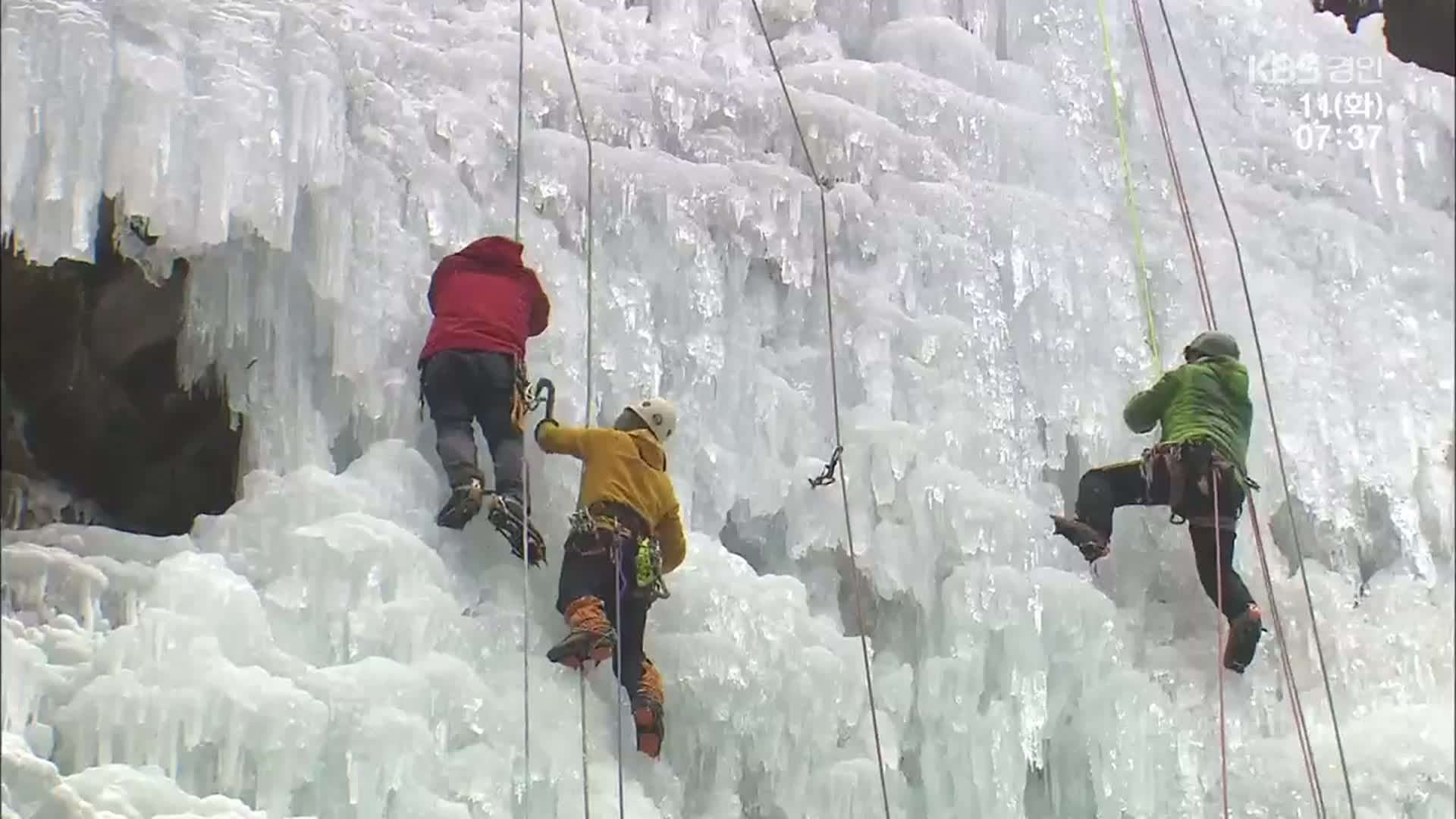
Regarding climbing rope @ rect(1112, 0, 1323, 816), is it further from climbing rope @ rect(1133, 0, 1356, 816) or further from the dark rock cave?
the dark rock cave

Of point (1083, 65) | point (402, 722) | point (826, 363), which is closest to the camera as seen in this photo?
point (402, 722)

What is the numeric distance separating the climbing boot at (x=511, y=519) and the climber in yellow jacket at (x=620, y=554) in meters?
0.10

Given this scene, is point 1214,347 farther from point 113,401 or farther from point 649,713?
point 113,401

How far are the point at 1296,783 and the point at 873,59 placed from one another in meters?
2.39

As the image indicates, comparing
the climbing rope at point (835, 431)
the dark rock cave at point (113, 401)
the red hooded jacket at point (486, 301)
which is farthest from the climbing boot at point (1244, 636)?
the dark rock cave at point (113, 401)

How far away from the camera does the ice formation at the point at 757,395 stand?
283 centimetres

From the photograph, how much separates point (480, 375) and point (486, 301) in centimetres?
19

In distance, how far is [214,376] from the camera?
131 inches

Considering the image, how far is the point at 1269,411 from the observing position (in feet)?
12.7

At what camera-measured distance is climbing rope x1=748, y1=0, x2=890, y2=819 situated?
3238 mm

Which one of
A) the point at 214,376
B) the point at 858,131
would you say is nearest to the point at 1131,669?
the point at 858,131

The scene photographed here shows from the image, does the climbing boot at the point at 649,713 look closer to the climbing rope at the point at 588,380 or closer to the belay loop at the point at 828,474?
the climbing rope at the point at 588,380

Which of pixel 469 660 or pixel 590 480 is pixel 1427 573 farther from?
pixel 469 660

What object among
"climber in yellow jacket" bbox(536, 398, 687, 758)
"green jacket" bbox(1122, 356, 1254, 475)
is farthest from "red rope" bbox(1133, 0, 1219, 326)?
"climber in yellow jacket" bbox(536, 398, 687, 758)
